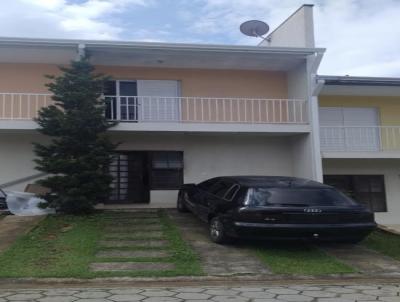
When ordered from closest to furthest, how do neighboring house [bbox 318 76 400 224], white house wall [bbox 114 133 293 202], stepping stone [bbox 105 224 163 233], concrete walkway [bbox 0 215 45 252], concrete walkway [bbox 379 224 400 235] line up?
1. concrete walkway [bbox 0 215 45 252]
2. stepping stone [bbox 105 224 163 233]
3. concrete walkway [bbox 379 224 400 235]
4. white house wall [bbox 114 133 293 202]
5. neighboring house [bbox 318 76 400 224]

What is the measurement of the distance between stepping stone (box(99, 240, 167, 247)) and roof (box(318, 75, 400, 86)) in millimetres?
7455

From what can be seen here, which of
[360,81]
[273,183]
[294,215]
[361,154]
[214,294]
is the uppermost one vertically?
[360,81]

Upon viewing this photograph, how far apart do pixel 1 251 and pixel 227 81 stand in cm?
913

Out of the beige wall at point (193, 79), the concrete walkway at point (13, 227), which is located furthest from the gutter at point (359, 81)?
the concrete walkway at point (13, 227)

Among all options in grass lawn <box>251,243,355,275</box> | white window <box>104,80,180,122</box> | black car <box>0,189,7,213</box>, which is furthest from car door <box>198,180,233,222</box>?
black car <box>0,189,7,213</box>

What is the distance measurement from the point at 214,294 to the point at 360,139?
11112mm

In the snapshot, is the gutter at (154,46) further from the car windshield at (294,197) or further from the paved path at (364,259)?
the paved path at (364,259)

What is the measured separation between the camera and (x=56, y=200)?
11891mm

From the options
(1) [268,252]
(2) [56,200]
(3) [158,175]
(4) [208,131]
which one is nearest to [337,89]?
(4) [208,131]

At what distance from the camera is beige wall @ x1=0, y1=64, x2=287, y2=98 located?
46.7 feet

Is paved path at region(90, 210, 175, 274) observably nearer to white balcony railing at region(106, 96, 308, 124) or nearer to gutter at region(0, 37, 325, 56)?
white balcony railing at region(106, 96, 308, 124)

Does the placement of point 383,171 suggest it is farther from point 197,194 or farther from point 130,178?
point 130,178

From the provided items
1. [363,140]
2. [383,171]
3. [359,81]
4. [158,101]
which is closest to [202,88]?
[158,101]

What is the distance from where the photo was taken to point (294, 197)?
902 centimetres
